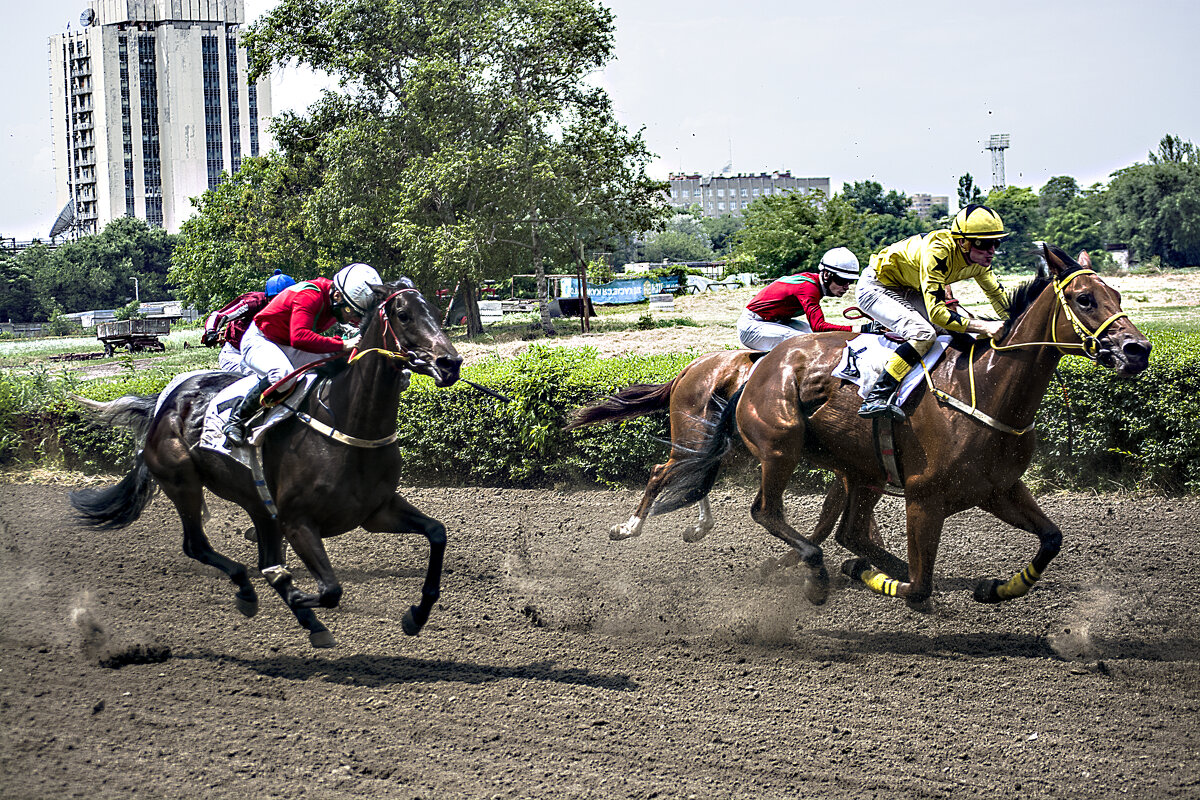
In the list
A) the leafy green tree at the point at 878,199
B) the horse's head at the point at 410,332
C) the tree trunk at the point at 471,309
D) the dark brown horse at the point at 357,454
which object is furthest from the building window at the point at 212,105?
the horse's head at the point at 410,332

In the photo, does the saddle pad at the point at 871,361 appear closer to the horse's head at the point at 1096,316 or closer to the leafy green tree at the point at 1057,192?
the horse's head at the point at 1096,316

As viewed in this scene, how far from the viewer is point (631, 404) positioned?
7.74 m

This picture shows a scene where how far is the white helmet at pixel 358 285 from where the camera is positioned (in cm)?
543

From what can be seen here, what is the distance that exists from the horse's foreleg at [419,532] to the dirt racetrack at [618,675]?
235mm

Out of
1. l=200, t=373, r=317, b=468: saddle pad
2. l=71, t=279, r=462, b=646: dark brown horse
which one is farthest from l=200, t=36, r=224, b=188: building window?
l=71, t=279, r=462, b=646: dark brown horse

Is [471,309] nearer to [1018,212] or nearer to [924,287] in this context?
[924,287]

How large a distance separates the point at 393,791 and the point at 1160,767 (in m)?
3.01

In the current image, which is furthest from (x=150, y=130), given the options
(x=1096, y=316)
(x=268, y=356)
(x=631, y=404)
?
(x=1096, y=316)

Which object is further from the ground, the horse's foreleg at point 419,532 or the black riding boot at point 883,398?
the black riding boot at point 883,398

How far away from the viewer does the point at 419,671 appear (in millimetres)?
5254

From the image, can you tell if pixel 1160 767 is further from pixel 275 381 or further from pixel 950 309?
pixel 275 381

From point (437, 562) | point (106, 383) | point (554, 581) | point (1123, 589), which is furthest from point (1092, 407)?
point (106, 383)

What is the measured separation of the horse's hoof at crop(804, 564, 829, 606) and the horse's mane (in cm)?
181

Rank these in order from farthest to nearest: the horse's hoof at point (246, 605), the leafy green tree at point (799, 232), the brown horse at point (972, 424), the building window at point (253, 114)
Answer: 1. the building window at point (253, 114)
2. the leafy green tree at point (799, 232)
3. the horse's hoof at point (246, 605)
4. the brown horse at point (972, 424)
